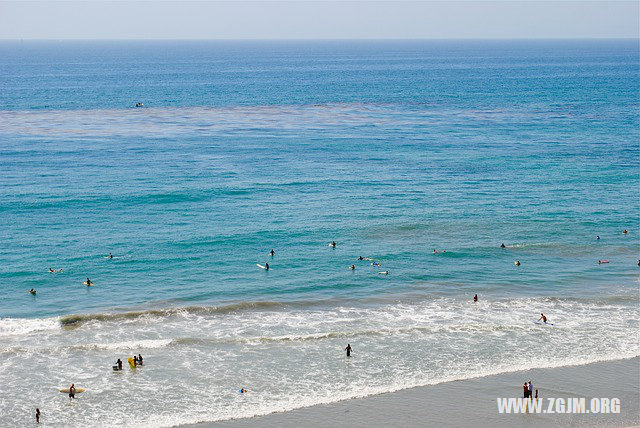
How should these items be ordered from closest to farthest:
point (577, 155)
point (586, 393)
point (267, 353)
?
point (586, 393) → point (267, 353) → point (577, 155)

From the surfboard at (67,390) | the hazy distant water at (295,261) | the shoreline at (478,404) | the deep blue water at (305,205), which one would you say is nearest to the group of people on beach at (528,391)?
the shoreline at (478,404)

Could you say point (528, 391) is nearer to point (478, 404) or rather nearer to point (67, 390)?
point (478, 404)

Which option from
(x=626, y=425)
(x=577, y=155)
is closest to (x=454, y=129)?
(x=577, y=155)

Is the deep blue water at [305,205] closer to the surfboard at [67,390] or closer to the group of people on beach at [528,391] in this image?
the surfboard at [67,390]

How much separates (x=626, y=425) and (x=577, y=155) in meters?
74.2

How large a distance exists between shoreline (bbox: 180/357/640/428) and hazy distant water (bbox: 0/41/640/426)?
1292mm

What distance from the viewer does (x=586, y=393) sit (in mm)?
41719

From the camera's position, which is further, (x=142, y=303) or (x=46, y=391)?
(x=142, y=303)

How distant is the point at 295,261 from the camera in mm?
64438

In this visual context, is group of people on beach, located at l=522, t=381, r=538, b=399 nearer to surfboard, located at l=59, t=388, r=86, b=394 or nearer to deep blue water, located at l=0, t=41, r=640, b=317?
deep blue water, located at l=0, t=41, r=640, b=317

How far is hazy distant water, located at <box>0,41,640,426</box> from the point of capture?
45031 millimetres

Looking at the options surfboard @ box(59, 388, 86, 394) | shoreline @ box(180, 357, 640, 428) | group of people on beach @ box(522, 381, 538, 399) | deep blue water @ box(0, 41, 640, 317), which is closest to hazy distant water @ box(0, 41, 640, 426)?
deep blue water @ box(0, 41, 640, 317)

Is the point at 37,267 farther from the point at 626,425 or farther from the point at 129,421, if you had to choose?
the point at 626,425

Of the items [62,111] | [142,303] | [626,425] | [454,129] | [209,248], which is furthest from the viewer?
[62,111]
